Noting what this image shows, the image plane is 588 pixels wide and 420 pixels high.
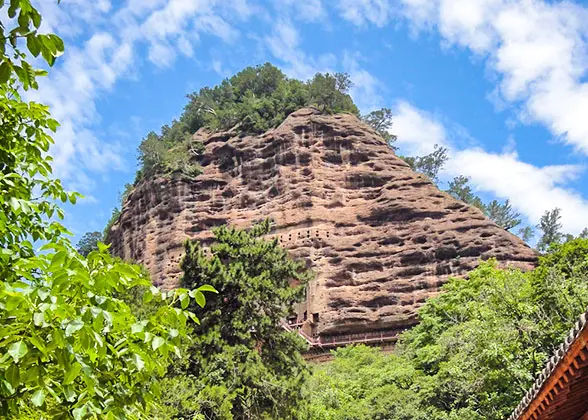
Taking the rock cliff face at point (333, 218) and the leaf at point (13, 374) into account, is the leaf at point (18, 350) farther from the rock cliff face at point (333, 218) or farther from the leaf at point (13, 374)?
the rock cliff face at point (333, 218)

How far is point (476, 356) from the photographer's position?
57.5ft

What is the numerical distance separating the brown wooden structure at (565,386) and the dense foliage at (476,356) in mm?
11422

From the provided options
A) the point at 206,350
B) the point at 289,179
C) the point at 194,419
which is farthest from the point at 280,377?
the point at 289,179

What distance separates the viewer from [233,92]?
5716cm

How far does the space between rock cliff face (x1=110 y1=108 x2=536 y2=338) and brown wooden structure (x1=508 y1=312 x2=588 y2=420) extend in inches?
1205

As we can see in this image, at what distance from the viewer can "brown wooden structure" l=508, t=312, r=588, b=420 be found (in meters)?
3.95

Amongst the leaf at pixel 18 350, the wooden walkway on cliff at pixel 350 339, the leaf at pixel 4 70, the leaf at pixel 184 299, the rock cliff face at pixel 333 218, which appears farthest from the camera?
the rock cliff face at pixel 333 218

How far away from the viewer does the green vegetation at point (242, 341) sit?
14052 mm

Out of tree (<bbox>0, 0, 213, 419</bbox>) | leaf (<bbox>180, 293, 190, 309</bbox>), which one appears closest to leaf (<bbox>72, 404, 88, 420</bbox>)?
tree (<bbox>0, 0, 213, 419</bbox>)

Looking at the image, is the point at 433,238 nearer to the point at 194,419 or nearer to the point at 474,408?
the point at 474,408

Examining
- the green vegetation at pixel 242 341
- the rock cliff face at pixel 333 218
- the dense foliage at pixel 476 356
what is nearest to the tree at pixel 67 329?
the green vegetation at pixel 242 341

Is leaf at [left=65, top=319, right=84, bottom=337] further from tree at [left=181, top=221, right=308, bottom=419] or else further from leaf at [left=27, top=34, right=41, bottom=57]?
tree at [left=181, top=221, right=308, bottom=419]

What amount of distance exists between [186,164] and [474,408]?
117 ft

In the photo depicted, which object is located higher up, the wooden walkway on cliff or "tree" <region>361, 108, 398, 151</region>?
"tree" <region>361, 108, 398, 151</region>
